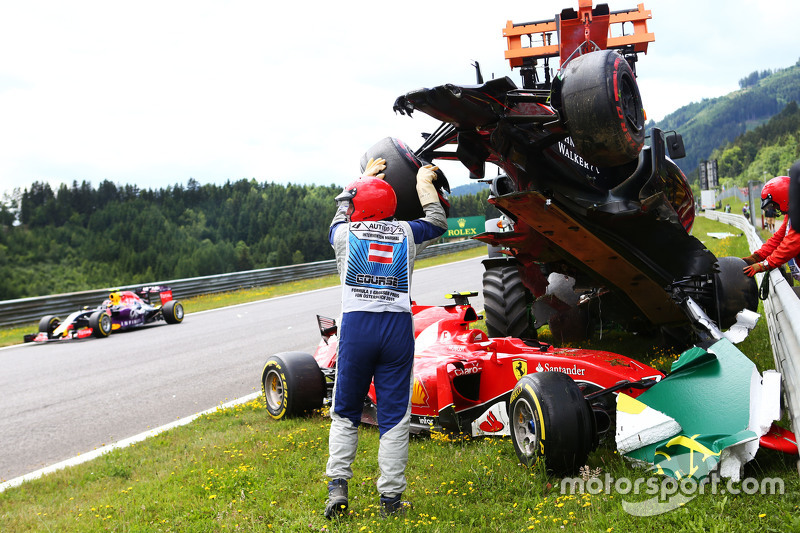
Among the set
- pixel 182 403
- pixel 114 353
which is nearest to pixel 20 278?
pixel 114 353

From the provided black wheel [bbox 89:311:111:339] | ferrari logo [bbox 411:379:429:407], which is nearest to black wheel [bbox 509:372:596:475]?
ferrari logo [bbox 411:379:429:407]

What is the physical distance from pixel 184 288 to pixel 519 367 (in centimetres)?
2137

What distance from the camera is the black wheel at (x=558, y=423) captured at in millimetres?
3650

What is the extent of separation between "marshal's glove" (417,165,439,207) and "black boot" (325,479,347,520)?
5.76 ft

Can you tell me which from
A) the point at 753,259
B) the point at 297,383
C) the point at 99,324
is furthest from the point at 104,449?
the point at 99,324

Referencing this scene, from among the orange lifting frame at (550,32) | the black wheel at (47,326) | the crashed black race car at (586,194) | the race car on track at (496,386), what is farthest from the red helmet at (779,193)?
the black wheel at (47,326)

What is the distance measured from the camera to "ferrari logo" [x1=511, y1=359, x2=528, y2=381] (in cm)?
455

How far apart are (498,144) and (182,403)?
5317 mm

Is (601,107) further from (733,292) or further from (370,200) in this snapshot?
(733,292)

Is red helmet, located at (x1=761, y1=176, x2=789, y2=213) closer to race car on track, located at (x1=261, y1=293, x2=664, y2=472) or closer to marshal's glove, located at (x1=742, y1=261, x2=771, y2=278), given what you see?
marshal's glove, located at (x1=742, y1=261, x2=771, y2=278)

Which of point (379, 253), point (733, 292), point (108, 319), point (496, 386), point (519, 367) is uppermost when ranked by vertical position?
point (379, 253)

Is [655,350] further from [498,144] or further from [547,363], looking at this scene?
[498,144]

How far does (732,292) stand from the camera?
630 cm

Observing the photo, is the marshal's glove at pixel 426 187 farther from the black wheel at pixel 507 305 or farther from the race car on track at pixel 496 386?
the black wheel at pixel 507 305
